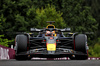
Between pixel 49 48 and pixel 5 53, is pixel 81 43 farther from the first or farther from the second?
pixel 5 53

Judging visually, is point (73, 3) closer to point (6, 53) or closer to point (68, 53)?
point (6, 53)

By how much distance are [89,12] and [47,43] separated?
50.3 meters

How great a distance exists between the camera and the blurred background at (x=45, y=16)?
152ft

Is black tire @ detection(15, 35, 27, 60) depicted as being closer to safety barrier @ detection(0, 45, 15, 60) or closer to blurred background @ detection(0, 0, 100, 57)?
safety barrier @ detection(0, 45, 15, 60)

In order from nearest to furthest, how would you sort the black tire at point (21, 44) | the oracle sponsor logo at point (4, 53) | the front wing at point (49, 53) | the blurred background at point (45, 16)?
1. the front wing at point (49, 53)
2. the black tire at point (21, 44)
3. the oracle sponsor logo at point (4, 53)
4. the blurred background at point (45, 16)

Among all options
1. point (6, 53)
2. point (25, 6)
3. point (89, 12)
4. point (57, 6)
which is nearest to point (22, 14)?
point (25, 6)

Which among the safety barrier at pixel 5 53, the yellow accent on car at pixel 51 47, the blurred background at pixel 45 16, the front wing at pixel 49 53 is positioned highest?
the blurred background at pixel 45 16

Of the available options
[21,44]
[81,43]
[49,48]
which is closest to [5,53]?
[21,44]

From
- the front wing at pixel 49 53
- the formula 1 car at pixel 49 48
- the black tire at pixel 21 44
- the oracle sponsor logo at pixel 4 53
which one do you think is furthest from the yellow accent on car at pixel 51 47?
the oracle sponsor logo at pixel 4 53

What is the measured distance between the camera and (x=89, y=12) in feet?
207

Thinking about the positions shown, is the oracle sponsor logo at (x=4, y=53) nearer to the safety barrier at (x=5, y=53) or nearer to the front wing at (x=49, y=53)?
the safety barrier at (x=5, y=53)

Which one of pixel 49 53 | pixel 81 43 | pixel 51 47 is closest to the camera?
pixel 49 53

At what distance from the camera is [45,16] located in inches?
1965

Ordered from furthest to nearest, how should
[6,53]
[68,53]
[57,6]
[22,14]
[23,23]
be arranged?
[57,6] < [22,14] < [23,23] < [6,53] < [68,53]
